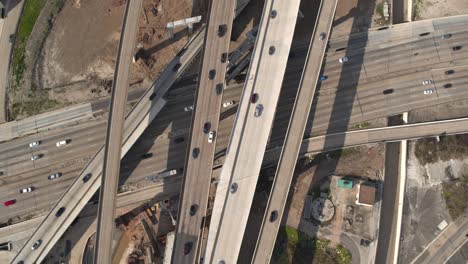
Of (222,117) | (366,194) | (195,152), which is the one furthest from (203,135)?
(366,194)

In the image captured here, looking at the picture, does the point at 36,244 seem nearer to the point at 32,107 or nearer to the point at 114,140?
the point at 114,140

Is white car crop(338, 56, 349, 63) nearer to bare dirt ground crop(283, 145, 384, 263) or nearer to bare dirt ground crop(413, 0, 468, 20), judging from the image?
bare dirt ground crop(413, 0, 468, 20)

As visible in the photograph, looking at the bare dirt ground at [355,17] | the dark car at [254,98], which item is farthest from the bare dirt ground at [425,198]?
the dark car at [254,98]

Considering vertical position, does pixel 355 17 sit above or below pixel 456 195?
above

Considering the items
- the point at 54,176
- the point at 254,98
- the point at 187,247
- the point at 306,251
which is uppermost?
the point at 54,176

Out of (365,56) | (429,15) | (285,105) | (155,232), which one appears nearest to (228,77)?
Result: (285,105)

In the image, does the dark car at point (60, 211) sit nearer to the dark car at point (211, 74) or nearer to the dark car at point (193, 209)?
the dark car at point (193, 209)

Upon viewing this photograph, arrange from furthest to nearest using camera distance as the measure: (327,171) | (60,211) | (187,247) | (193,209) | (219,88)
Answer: (327,171)
(60,211)
(219,88)
(193,209)
(187,247)

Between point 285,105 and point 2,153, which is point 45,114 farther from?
point 285,105
